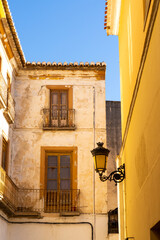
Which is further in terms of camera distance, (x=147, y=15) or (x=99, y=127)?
(x=99, y=127)

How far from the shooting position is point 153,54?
475 centimetres

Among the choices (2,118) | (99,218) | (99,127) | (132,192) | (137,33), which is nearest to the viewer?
(137,33)

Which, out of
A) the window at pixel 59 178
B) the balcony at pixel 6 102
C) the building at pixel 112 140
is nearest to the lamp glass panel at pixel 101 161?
the balcony at pixel 6 102

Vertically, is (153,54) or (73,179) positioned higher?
(73,179)

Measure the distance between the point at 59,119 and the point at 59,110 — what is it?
1.33 feet

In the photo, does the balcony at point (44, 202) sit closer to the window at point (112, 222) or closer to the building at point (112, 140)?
the window at point (112, 222)

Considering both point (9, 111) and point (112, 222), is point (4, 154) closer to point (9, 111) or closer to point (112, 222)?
point (9, 111)

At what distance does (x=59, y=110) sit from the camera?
61.7 ft

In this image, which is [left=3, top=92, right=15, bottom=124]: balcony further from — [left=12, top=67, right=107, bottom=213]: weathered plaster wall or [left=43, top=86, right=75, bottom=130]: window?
[left=43, top=86, right=75, bottom=130]: window

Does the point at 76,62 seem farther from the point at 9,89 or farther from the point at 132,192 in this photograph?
the point at 132,192

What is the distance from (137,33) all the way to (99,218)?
12.0m

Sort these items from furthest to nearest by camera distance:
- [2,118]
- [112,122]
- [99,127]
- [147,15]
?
[112,122], [99,127], [2,118], [147,15]

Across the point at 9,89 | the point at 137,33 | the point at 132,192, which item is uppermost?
the point at 9,89

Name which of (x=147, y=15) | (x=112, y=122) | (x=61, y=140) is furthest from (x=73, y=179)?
(x=147, y=15)
